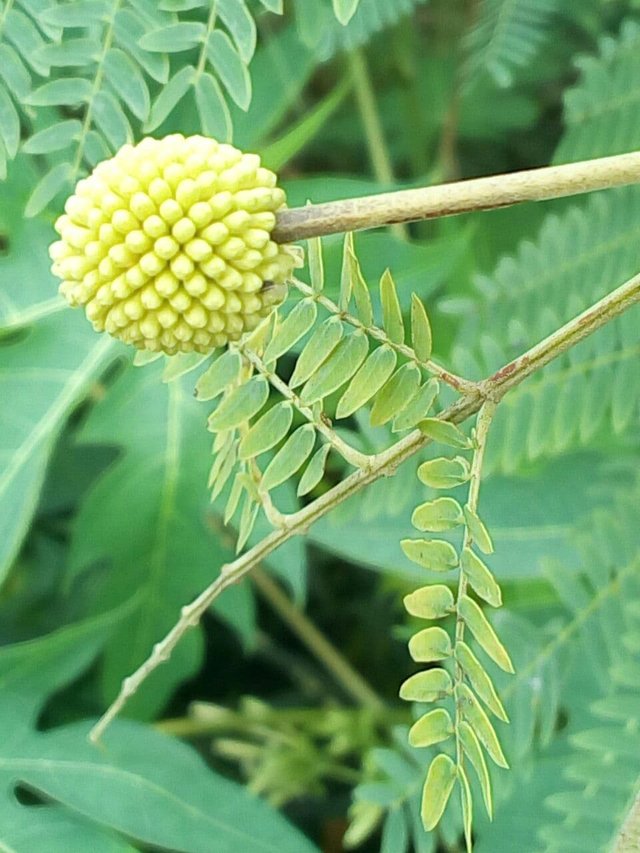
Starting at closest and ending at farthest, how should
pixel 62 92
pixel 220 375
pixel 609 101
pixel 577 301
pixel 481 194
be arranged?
pixel 481 194, pixel 220 375, pixel 62 92, pixel 577 301, pixel 609 101

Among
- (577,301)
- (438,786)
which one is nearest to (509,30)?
(577,301)

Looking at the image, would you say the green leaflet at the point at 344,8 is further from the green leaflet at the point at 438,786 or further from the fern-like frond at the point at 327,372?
the green leaflet at the point at 438,786

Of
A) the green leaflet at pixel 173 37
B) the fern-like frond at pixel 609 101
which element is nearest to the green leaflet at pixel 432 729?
the green leaflet at pixel 173 37

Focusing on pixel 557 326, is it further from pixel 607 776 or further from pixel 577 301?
pixel 607 776

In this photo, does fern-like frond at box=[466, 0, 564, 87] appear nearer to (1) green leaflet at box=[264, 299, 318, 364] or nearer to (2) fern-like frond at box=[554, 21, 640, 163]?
(2) fern-like frond at box=[554, 21, 640, 163]

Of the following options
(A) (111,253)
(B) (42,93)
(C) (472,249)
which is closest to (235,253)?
(A) (111,253)

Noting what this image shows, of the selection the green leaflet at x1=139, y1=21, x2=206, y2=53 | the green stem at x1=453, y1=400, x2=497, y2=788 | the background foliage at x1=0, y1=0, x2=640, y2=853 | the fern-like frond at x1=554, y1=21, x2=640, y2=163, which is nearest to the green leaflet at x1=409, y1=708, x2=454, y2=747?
the green stem at x1=453, y1=400, x2=497, y2=788
